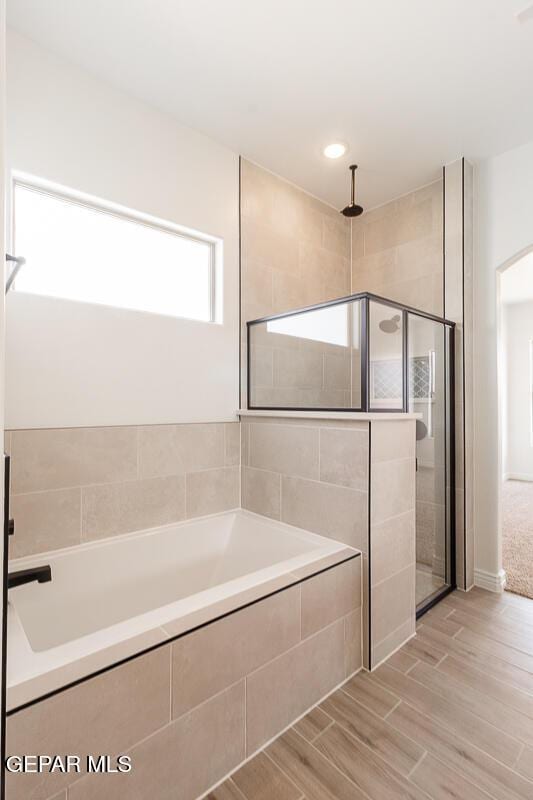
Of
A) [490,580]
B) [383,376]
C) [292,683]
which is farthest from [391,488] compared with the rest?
[490,580]

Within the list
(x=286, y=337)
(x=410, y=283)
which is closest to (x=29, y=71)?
(x=286, y=337)

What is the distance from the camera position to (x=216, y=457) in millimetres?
2486

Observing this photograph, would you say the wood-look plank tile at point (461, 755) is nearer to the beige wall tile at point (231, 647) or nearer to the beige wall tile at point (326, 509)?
the beige wall tile at point (231, 647)

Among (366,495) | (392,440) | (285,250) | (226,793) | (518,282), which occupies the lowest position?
(226,793)

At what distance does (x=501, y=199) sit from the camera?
8.54 ft

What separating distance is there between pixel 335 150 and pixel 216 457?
219 cm

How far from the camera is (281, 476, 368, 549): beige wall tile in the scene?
188 cm

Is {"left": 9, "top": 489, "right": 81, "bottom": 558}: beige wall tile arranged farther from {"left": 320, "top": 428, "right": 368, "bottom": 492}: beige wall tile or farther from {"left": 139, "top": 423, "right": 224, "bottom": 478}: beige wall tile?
{"left": 320, "top": 428, "right": 368, "bottom": 492}: beige wall tile

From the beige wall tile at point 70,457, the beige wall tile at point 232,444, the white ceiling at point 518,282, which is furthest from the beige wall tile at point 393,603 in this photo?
the white ceiling at point 518,282

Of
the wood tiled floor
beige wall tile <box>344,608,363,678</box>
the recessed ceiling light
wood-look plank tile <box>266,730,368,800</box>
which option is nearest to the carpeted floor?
the wood tiled floor

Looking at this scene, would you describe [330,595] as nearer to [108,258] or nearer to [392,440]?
[392,440]

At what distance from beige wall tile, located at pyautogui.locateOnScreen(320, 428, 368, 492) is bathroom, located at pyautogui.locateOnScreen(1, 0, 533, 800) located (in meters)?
0.02

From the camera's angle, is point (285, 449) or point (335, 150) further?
point (335, 150)

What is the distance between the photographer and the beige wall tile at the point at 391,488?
73.6 inches
